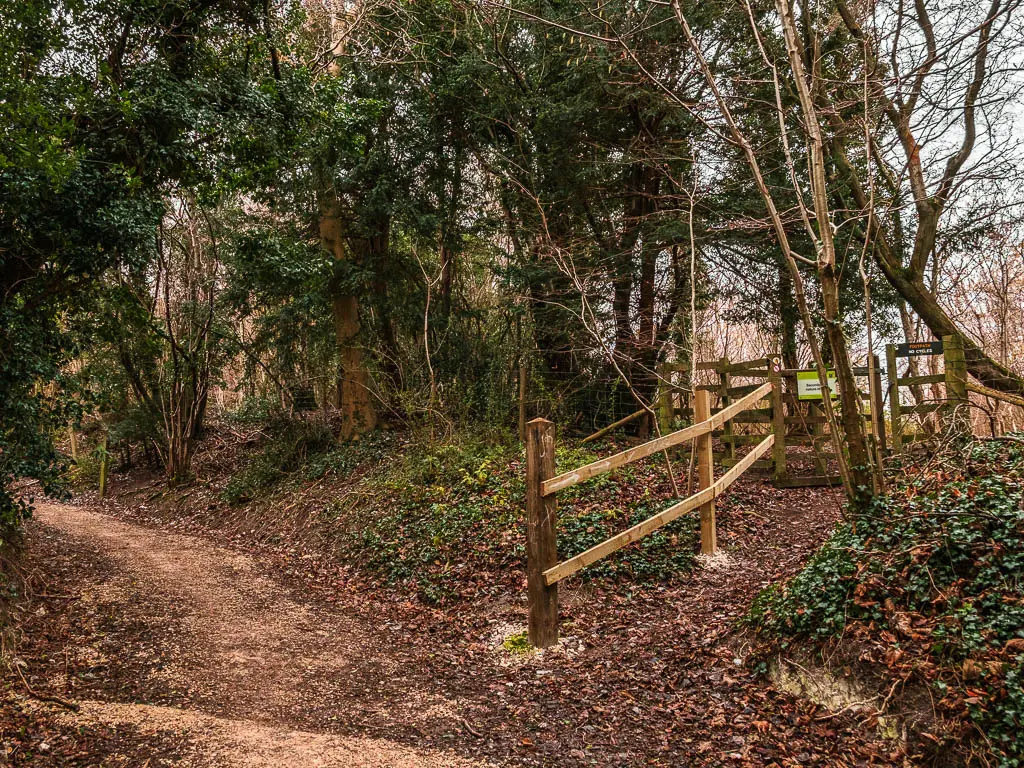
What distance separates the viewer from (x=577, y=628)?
5504 mm

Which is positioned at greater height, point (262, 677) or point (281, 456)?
point (281, 456)

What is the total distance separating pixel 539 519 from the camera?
4.97m

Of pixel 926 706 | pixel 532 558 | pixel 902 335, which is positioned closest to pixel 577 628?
pixel 532 558

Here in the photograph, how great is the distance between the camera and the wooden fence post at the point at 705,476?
655 centimetres

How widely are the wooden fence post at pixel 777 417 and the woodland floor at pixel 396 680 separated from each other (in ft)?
3.50

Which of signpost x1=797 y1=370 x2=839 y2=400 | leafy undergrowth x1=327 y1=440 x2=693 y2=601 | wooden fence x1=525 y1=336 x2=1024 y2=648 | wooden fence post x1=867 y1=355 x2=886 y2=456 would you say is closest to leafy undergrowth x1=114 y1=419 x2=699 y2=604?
leafy undergrowth x1=327 y1=440 x2=693 y2=601

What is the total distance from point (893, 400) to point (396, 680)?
6.73 m

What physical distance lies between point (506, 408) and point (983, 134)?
796 centimetres

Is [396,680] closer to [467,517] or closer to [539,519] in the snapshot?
[539,519]

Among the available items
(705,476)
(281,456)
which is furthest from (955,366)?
(281,456)

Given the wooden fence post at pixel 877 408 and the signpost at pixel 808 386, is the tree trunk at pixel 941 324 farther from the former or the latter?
the signpost at pixel 808 386

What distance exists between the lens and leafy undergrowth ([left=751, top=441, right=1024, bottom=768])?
10.0 ft

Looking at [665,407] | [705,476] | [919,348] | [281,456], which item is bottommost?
[281,456]

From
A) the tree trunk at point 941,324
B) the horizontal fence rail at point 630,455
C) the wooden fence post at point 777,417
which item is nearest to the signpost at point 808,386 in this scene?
the wooden fence post at point 777,417
